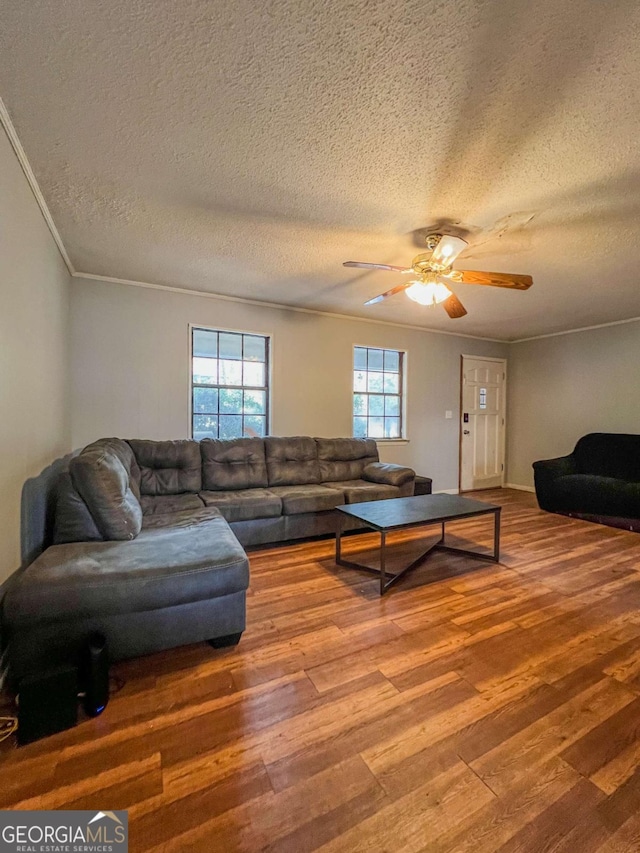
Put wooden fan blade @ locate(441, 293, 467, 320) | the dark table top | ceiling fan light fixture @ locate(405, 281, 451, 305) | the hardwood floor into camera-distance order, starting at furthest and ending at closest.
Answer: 1. wooden fan blade @ locate(441, 293, 467, 320)
2. ceiling fan light fixture @ locate(405, 281, 451, 305)
3. the dark table top
4. the hardwood floor

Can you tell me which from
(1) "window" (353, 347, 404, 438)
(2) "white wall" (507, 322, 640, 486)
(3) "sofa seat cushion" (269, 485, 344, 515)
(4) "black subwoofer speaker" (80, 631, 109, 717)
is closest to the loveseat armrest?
(2) "white wall" (507, 322, 640, 486)

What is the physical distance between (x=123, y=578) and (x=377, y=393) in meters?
4.18

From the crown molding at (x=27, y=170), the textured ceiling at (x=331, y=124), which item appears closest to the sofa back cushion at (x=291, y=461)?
the textured ceiling at (x=331, y=124)

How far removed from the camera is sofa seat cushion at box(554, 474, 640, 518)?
389 centimetres

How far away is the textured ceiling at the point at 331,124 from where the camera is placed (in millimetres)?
1223

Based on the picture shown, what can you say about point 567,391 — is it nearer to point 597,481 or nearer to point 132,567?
point 597,481

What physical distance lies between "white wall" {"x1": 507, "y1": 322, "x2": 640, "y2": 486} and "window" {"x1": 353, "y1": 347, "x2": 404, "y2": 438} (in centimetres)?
236

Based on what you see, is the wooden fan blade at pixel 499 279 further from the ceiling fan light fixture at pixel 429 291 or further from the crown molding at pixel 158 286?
the crown molding at pixel 158 286

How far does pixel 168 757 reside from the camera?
4.20 feet

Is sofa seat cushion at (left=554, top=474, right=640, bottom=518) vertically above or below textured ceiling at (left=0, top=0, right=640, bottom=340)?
below

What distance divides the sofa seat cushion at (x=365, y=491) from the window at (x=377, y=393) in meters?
1.26

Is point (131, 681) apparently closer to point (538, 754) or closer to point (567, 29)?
point (538, 754)

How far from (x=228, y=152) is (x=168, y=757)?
264 cm

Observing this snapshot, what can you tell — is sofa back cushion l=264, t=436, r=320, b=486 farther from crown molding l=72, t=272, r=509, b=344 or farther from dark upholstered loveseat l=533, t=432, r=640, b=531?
dark upholstered loveseat l=533, t=432, r=640, b=531
